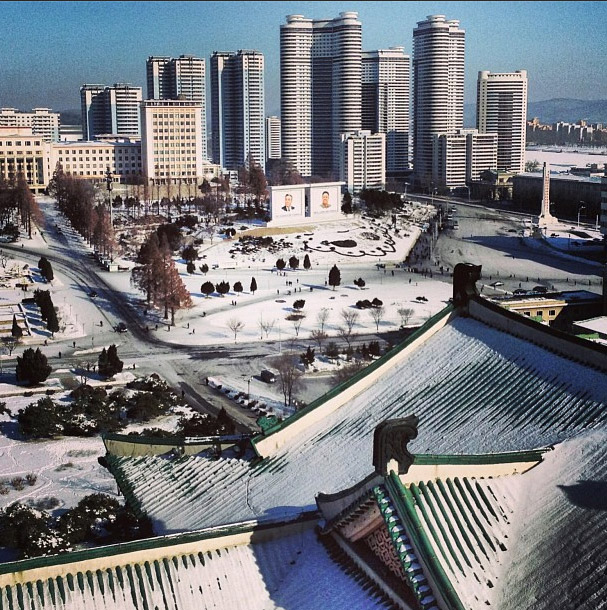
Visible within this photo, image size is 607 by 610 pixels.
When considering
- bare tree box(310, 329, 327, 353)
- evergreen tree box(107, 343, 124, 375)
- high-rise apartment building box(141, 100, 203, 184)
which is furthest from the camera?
high-rise apartment building box(141, 100, 203, 184)

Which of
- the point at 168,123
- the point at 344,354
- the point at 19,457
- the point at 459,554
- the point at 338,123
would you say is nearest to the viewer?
the point at 459,554

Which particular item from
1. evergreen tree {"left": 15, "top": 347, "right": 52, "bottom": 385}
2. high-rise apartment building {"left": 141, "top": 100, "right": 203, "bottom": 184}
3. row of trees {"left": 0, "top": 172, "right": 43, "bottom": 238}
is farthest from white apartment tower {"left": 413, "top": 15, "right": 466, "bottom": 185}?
→ evergreen tree {"left": 15, "top": 347, "right": 52, "bottom": 385}

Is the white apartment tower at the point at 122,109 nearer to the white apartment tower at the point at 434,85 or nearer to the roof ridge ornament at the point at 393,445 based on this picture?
the white apartment tower at the point at 434,85

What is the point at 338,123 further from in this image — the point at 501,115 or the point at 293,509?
the point at 293,509

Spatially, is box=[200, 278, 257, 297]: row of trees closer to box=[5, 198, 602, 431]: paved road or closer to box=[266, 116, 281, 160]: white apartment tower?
box=[5, 198, 602, 431]: paved road

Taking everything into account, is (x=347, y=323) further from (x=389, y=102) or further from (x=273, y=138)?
(x=273, y=138)

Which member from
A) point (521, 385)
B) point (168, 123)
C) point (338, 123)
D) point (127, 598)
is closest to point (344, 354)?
point (521, 385)

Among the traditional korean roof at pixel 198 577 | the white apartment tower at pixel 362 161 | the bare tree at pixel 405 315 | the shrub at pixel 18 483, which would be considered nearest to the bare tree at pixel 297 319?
the bare tree at pixel 405 315
